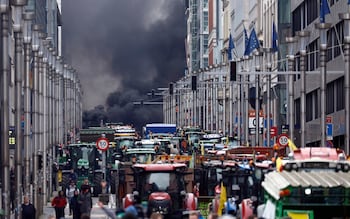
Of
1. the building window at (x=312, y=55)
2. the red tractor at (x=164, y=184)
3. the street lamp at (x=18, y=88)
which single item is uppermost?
the building window at (x=312, y=55)

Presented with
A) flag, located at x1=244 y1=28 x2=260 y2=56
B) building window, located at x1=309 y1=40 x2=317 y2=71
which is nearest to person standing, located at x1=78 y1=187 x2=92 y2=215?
flag, located at x1=244 y1=28 x2=260 y2=56

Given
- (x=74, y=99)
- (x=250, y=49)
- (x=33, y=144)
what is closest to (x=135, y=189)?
(x=33, y=144)

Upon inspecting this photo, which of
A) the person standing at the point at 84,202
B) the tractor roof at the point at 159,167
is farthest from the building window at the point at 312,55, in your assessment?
the tractor roof at the point at 159,167

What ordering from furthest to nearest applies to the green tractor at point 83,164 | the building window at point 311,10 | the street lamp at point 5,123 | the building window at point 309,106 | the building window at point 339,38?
the building window at point 309,106, the building window at point 311,10, the building window at point 339,38, the green tractor at point 83,164, the street lamp at point 5,123

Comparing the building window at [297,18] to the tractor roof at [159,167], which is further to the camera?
the building window at [297,18]

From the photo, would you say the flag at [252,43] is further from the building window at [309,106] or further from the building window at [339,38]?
the building window at [339,38]

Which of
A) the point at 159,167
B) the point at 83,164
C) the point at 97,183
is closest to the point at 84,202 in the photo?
the point at 159,167

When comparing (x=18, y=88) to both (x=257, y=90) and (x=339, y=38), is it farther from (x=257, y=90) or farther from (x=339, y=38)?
(x=257, y=90)

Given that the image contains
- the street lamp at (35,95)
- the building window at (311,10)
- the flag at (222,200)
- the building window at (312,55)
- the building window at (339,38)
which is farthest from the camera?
the building window at (312,55)

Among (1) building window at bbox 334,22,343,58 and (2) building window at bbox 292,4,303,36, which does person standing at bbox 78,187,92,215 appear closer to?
(1) building window at bbox 334,22,343,58

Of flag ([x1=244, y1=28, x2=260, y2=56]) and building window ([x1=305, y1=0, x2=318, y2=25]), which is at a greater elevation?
building window ([x1=305, y1=0, x2=318, y2=25])

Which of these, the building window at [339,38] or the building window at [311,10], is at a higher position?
the building window at [311,10]

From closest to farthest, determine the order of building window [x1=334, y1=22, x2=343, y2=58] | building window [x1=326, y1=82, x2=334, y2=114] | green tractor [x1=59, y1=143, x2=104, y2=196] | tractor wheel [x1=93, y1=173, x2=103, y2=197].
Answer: tractor wheel [x1=93, y1=173, x2=103, y2=197]
green tractor [x1=59, y1=143, x2=104, y2=196]
building window [x1=334, y1=22, x2=343, y2=58]
building window [x1=326, y1=82, x2=334, y2=114]

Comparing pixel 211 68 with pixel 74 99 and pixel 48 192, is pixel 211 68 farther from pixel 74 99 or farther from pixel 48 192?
pixel 48 192
